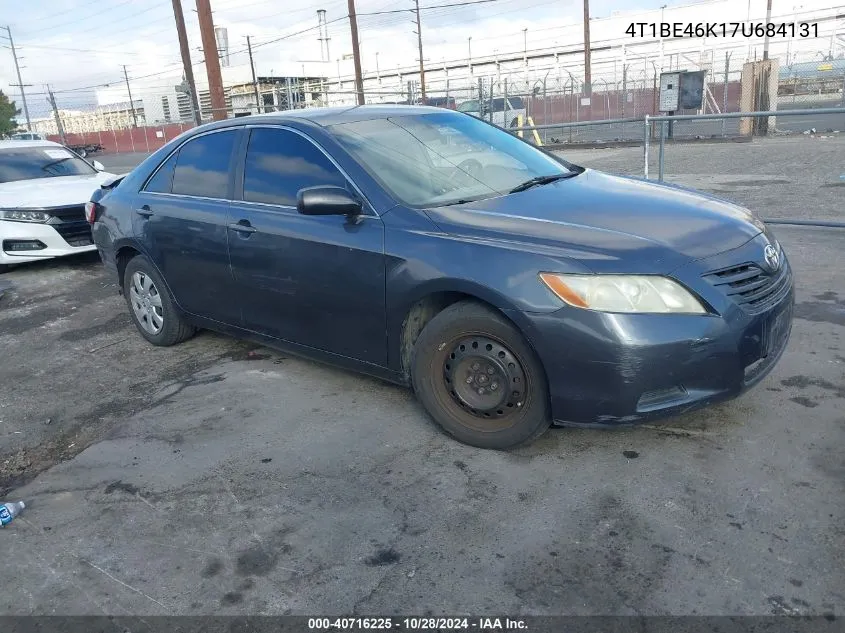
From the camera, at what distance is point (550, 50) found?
194ft

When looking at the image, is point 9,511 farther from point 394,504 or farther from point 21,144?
point 21,144

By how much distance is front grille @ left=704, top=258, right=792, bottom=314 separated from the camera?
3.04 metres

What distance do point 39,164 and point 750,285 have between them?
30.7 feet

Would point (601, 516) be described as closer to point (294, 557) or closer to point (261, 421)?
point (294, 557)

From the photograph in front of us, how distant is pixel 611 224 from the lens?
3268mm

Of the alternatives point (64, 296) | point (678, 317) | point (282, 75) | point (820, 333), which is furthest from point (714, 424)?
point (282, 75)

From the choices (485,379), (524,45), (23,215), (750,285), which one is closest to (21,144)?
(23,215)

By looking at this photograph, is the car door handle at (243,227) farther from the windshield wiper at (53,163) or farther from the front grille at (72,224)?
the windshield wiper at (53,163)

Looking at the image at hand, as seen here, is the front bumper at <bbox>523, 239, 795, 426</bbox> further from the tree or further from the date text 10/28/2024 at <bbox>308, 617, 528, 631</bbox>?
the tree

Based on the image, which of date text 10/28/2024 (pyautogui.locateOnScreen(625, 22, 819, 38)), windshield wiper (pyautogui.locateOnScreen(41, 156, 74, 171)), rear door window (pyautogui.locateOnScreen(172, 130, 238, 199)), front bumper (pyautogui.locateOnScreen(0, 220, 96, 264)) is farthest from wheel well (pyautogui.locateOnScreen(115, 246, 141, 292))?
date text 10/28/2024 (pyautogui.locateOnScreen(625, 22, 819, 38))

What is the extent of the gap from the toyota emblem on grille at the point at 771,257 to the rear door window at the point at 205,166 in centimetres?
309

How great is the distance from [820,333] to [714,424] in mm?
1702

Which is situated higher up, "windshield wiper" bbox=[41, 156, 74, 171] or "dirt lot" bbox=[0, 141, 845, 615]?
"windshield wiper" bbox=[41, 156, 74, 171]

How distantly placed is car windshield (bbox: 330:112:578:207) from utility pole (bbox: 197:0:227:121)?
48.9 feet
